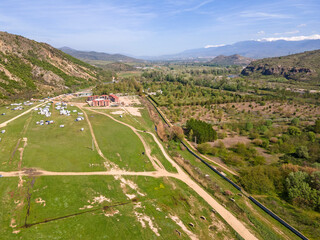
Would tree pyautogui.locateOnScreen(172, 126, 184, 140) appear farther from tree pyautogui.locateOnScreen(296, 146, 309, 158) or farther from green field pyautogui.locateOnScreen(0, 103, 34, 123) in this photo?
green field pyautogui.locateOnScreen(0, 103, 34, 123)

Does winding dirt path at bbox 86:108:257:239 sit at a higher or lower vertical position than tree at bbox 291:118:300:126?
lower

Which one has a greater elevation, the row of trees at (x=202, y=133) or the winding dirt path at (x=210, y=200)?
the row of trees at (x=202, y=133)

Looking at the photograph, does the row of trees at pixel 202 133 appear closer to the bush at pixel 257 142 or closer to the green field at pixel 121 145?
the bush at pixel 257 142

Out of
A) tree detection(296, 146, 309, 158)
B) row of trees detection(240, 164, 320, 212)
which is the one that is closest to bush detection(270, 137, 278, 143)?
tree detection(296, 146, 309, 158)

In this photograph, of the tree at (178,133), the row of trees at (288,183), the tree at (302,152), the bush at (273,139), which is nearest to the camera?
the row of trees at (288,183)

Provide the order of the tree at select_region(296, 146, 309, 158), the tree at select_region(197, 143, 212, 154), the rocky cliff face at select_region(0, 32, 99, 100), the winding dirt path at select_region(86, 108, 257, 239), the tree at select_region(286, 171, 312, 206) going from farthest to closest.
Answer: the rocky cliff face at select_region(0, 32, 99, 100)
the tree at select_region(197, 143, 212, 154)
the tree at select_region(296, 146, 309, 158)
the tree at select_region(286, 171, 312, 206)
the winding dirt path at select_region(86, 108, 257, 239)

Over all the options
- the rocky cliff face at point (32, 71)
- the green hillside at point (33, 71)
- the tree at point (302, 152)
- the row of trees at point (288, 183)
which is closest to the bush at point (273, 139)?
the tree at point (302, 152)

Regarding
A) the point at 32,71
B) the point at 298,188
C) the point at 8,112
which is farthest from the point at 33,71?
the point at 298,188

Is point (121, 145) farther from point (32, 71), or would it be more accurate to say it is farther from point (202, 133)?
point (32, 71)
